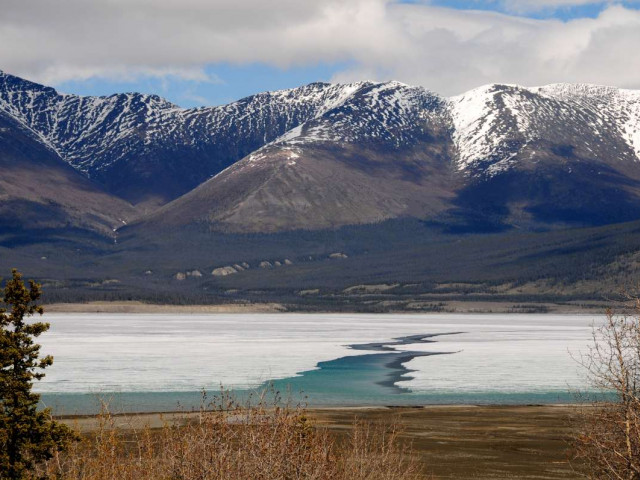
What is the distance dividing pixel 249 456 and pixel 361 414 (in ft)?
117

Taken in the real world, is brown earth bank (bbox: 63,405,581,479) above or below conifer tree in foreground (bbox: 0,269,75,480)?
below

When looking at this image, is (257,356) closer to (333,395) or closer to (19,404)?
(333,395)

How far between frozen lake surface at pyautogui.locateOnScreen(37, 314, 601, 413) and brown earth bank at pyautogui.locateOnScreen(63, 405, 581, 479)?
4433 mm

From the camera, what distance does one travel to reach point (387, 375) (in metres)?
87.9

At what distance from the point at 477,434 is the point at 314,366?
41837mm

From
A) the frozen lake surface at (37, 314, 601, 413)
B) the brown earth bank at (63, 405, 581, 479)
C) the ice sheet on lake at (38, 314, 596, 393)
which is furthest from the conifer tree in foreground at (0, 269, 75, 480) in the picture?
the ice sheet on lake at (38, 314, 596, 393)

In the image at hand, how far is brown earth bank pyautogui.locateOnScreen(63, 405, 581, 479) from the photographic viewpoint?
4191 cm

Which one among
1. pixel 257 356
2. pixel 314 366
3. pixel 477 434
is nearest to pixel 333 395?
pixel 314 366

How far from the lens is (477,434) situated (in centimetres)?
5175

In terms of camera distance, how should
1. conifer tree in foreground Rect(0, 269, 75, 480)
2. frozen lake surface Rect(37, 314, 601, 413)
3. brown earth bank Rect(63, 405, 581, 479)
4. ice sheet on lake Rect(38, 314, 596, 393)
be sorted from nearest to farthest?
conifer tree in foreground Rect(0, 269, 75, 480) < brown earth bank Rect(63, 405, 581, 479) < frozen lake surface Rect(37, 314, 601, 413) < ice sheet on lake Rect(38, 314, 596, 393)

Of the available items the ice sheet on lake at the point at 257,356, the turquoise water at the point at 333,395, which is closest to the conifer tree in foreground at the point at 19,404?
the turquoise water at the point at 333,395

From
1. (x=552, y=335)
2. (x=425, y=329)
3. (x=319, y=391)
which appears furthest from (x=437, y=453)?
(x=425, y=329)

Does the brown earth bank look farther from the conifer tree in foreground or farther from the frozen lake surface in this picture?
the conifer tree in foreground

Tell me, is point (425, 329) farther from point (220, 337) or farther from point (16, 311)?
point (16, 311)
